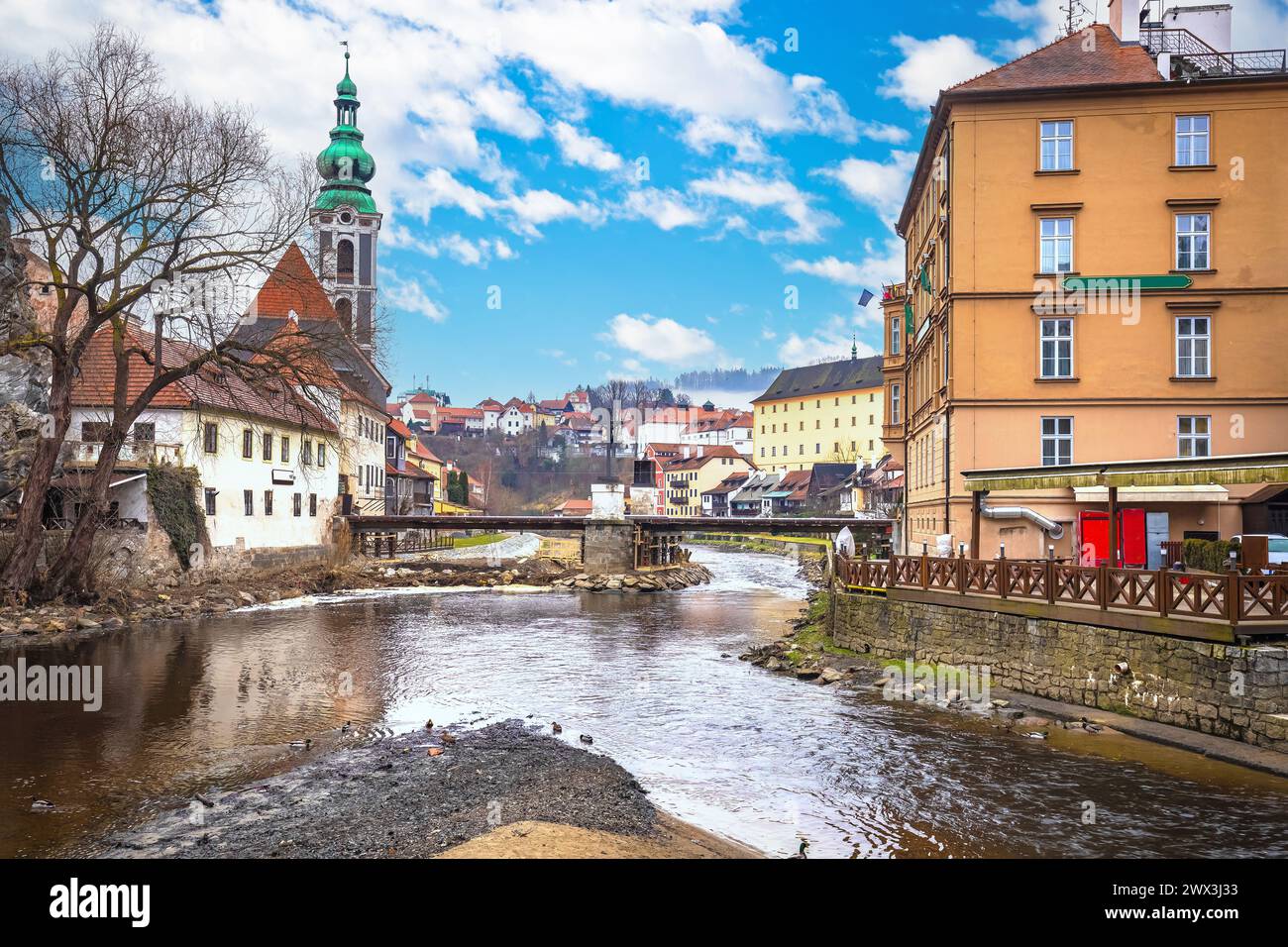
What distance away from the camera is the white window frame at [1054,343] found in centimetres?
2664

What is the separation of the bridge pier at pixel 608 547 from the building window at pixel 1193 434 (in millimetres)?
29712

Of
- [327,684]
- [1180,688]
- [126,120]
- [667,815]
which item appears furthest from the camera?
[126,120]

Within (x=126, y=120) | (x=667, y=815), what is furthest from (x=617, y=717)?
(x=126, y=120)

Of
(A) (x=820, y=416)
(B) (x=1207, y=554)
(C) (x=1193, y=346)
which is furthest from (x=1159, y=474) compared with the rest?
(A) (x=820, y=416)

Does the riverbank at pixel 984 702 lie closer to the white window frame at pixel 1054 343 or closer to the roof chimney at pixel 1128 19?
the white window frame at pixel 1054 343

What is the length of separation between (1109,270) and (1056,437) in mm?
4913

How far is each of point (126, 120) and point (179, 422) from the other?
13688 millimetres

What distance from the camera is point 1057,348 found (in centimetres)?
2667

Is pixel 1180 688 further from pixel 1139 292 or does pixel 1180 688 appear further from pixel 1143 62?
pixel 1143 62

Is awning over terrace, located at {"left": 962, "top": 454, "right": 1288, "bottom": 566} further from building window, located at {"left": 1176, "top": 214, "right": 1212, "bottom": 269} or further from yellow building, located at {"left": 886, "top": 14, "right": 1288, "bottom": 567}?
building window, located at {"left": 1176, "top": 214, "right": 1212, "bottom": 269}

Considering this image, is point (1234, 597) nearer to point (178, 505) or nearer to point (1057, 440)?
point (1057, 440)

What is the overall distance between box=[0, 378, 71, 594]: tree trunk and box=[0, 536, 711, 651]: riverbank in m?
1.27

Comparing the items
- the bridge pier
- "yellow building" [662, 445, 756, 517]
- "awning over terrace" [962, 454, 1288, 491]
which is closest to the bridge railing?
"awning over terrace" [962, 454, 1288, 491]
